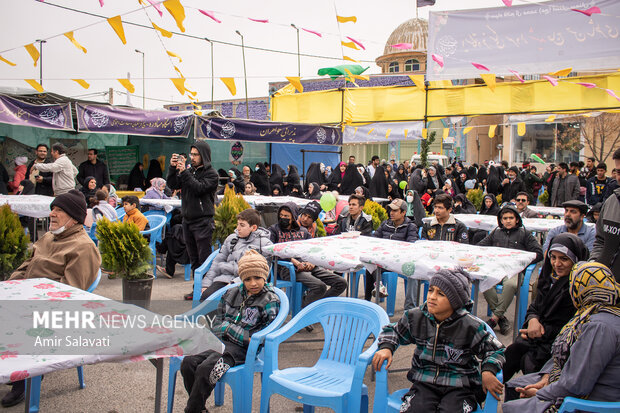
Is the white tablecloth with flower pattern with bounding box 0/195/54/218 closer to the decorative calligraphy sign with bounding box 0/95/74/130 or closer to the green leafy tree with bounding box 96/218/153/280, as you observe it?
the decorative calligraphy sign with bounding box 0/95/74/130

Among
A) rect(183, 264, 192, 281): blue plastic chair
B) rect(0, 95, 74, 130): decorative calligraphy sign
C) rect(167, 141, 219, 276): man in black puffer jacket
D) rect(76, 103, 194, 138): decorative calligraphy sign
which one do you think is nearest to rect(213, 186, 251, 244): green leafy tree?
rect(167, 141, 219, 276): man in black puffer jacket

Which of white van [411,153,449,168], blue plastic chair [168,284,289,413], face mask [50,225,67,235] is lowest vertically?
blue plastic chair [168,284,289,413]

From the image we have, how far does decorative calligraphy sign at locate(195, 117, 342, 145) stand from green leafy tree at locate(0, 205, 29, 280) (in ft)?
24.2

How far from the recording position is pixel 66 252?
151 inches

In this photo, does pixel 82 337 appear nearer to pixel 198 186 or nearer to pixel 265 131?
pixel 198 186

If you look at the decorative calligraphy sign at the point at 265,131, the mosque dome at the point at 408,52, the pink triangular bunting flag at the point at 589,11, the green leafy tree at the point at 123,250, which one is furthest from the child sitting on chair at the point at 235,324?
the mosque dome at the point at 408,52

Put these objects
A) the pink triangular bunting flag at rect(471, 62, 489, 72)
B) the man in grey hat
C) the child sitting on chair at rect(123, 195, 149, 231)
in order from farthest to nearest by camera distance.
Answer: the man in grey hat < the pink triangular bunting flag at rect(471, 62, 489, 72) < the child sitting on chair at rect(123, 195, 149, 231)

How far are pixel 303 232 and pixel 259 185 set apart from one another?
8.21m

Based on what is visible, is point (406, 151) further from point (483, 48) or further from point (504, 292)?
point (504, 292)

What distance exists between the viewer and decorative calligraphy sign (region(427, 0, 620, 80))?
9727 millimetres

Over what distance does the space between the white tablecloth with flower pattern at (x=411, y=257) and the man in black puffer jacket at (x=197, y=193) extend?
167 centimetres

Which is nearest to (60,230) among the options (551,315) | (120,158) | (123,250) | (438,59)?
(123,250)

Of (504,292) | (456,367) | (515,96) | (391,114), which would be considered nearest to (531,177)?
(515,96)

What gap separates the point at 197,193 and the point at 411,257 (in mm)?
3121
